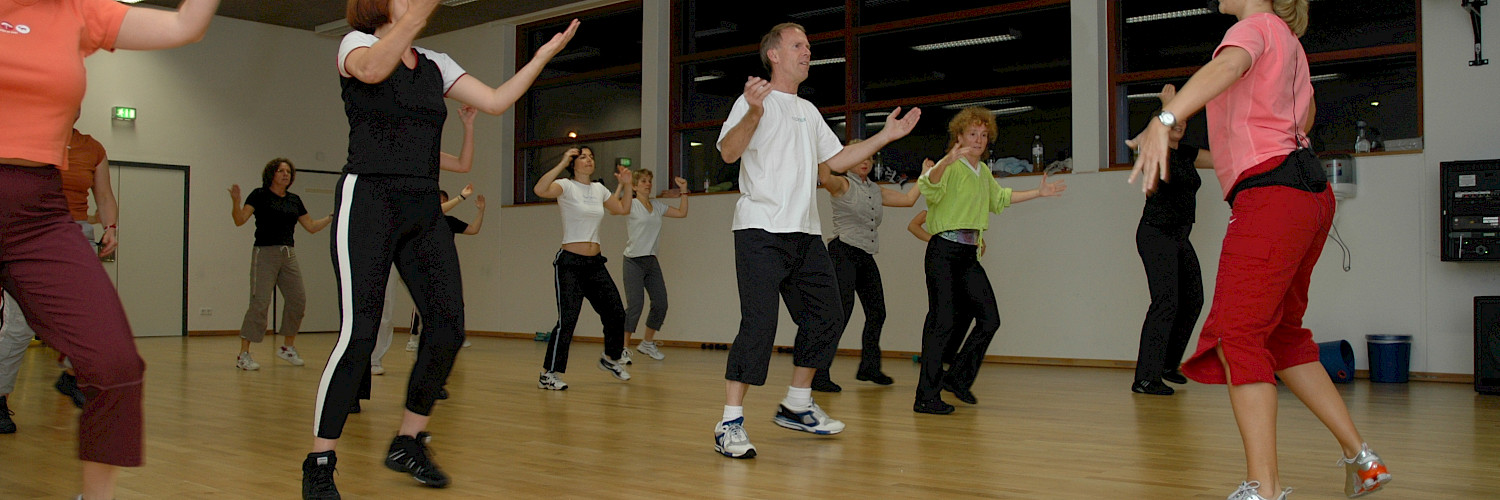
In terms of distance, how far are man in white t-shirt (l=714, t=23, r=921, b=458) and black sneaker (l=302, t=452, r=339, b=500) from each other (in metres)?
1.19

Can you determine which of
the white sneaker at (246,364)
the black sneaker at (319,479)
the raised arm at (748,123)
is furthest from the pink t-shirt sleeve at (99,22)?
the white sneaker at (246,364)

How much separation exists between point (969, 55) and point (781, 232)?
17.4 feet

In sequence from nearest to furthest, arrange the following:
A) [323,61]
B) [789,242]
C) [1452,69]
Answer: [789,242] < [1452,69] < [323,61]

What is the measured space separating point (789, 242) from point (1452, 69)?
5.01 metres

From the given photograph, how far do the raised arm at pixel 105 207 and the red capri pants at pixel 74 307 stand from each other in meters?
2.43

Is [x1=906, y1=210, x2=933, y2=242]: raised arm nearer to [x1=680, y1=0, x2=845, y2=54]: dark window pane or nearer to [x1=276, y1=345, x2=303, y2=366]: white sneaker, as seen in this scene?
[x1=680, y1=0, x2=845, y2=54]: dark window pane

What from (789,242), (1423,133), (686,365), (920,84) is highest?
(920,84)

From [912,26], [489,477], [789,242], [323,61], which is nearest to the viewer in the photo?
[489,477]

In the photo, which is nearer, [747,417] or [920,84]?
[747,417]

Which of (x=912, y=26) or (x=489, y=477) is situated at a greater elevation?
(x=912, y=26)

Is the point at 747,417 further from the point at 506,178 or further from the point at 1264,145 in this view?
the point at 506,178

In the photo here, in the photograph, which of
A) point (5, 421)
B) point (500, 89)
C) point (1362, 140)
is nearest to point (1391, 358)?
point (1362, 140)

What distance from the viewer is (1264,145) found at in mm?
2355

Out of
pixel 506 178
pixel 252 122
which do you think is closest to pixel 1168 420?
pixel 506 178
